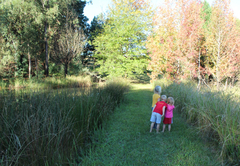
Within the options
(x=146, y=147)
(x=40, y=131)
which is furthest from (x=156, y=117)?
(x=40, y=131)

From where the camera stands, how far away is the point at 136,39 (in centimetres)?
1590

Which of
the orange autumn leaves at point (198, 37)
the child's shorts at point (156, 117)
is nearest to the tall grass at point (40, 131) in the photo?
the child's shorts at point (156, 117)

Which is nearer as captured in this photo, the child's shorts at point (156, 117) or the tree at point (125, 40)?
the child's shorts at point (156, 117)

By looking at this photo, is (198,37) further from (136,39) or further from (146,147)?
(136,39)

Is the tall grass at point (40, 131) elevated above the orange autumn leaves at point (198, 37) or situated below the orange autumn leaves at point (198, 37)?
below

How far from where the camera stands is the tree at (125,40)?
1523cm

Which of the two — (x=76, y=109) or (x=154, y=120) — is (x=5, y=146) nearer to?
(x=76, y=109)

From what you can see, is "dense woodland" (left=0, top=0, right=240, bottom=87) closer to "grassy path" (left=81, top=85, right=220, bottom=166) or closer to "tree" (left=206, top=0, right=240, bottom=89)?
"tree" (left=206, top=0, right=240, bottom=89)

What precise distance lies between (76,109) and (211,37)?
25.8ft

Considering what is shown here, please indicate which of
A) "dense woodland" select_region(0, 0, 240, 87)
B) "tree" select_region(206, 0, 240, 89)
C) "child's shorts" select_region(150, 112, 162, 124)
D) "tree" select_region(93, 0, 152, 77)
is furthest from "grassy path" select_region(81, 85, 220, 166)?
"tree" select_region(93, 0, 152, 77)

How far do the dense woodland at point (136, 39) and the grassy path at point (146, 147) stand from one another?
507 cm

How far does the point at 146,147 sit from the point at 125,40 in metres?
14.4

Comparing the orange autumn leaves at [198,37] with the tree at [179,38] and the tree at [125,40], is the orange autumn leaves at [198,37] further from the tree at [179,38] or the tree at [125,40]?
the tree at [125,40]

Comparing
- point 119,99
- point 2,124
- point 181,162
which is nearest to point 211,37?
point 119,99
